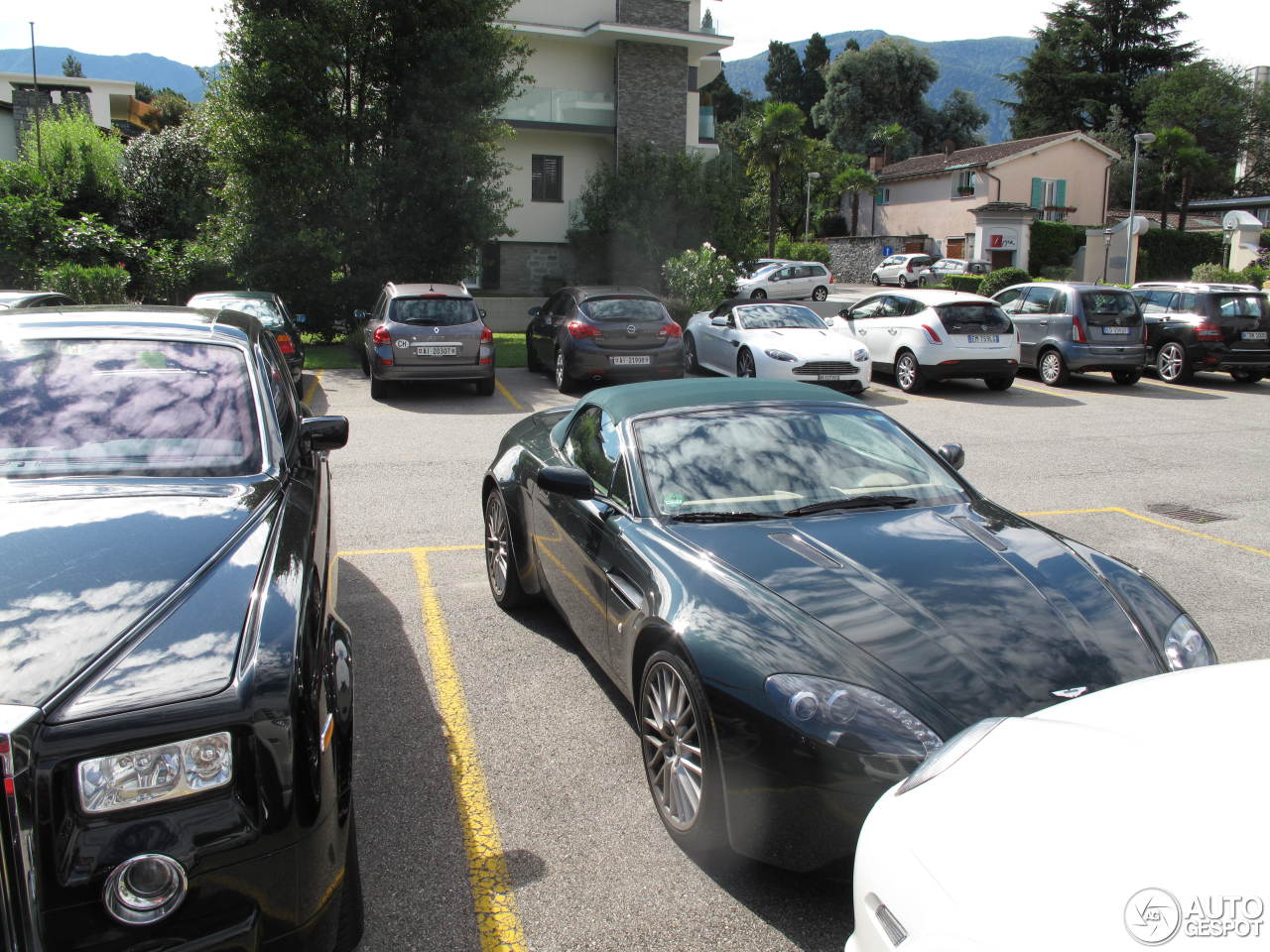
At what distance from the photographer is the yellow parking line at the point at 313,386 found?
1495 cm

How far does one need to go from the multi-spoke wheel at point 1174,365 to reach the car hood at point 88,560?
1737 centimetres

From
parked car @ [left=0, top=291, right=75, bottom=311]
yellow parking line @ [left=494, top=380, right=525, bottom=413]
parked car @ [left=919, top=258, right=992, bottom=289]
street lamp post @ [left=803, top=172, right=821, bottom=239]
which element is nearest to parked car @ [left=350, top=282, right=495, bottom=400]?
yellow parking line @ [left=494, top=380, right=525, bottom=413]

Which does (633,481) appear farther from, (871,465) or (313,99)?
(313,99)

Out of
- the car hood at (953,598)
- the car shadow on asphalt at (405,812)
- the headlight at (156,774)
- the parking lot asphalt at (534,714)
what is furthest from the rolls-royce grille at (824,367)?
the headlight at (156,774)

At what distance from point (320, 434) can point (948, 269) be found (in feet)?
155

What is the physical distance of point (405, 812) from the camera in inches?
140

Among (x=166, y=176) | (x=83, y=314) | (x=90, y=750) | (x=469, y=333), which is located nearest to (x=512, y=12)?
(x=166, y=176)

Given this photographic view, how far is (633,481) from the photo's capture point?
4.29 meters

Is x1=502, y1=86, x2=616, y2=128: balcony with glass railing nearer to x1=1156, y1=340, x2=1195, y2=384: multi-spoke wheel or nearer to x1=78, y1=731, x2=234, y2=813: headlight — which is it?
x1=1156, y1=340, x2=1195, y2=384: multi-spoke wheel

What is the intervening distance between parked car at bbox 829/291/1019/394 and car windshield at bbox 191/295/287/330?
373 inches

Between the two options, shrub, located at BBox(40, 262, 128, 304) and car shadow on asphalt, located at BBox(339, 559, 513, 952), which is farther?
shrub, located at BBox(40, 262, 128, 304)

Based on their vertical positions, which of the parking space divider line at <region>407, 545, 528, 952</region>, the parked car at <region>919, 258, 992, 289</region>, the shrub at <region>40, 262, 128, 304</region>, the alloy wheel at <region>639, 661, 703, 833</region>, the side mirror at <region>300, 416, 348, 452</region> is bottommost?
the parking space divider line at <region>407, 545, 528, 952</region>

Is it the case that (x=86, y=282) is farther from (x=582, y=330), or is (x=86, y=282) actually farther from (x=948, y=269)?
(x=948, y=269)

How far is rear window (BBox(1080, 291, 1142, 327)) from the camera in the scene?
647 inches
